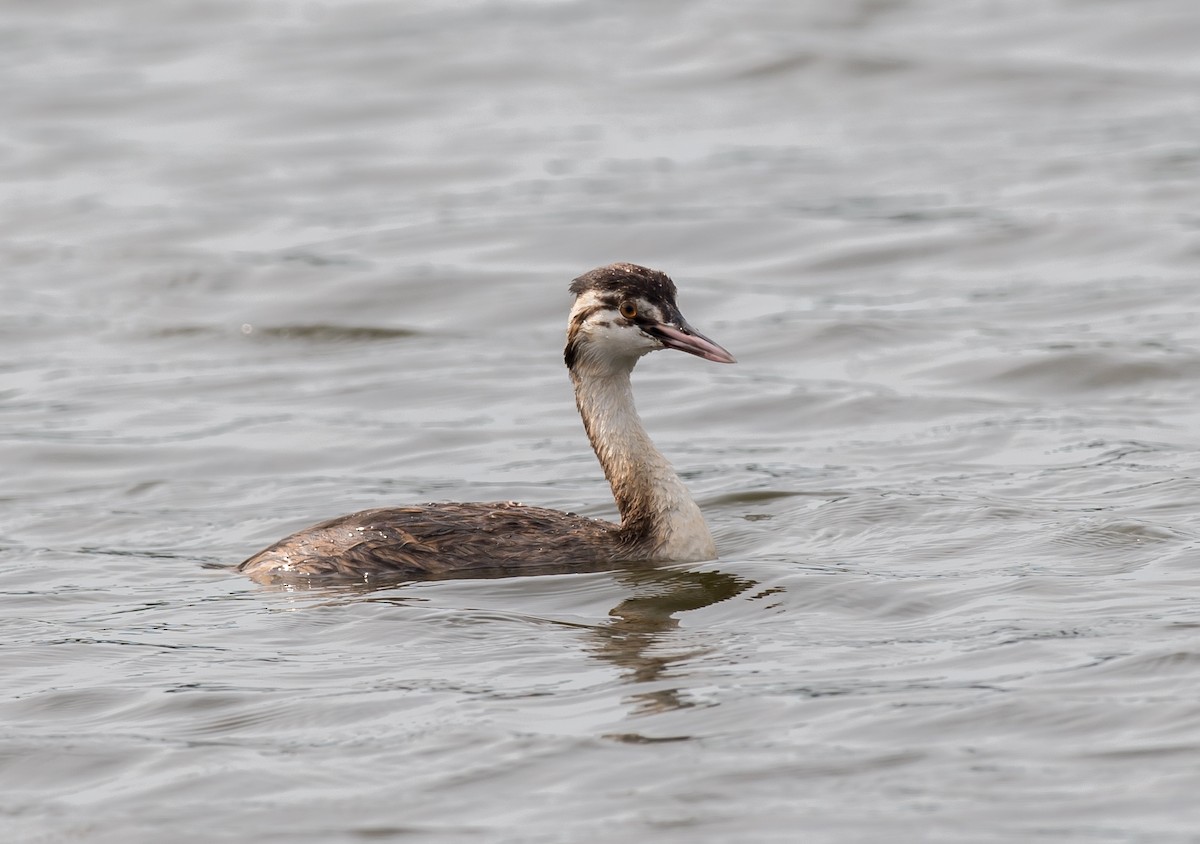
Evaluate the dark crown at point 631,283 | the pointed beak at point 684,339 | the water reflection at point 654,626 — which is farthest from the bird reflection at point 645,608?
the dark crown at point 631,283

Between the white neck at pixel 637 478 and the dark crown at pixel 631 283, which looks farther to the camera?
the white neck at pixel 637 478

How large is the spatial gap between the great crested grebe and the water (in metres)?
0.22

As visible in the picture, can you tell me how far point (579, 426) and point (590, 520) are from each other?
373 cm

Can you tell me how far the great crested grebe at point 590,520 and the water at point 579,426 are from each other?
0.22 metres

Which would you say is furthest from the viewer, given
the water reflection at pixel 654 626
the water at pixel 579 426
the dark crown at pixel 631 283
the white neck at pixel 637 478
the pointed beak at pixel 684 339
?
the white neck at pixel 637 478

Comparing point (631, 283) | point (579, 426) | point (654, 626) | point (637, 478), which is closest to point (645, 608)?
point (654, 626)

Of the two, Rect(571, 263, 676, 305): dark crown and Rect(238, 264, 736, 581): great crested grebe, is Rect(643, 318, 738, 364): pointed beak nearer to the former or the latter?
Rect(238, 264, 736, 581): great crested grebe

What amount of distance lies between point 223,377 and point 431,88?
12.2 meters

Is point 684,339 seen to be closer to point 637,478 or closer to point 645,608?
point 637,478

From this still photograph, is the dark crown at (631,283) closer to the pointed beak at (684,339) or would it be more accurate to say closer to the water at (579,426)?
the pointed beak at (684,339)

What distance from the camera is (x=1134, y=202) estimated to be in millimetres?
21125

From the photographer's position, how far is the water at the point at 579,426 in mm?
8117

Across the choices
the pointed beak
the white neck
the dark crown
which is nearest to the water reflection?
the white neck

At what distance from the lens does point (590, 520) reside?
11.5 metres
